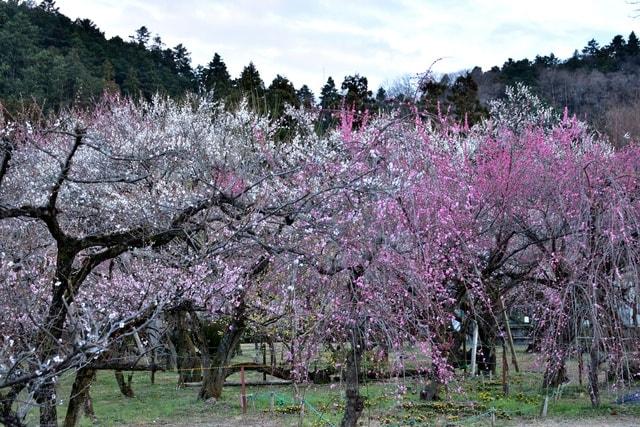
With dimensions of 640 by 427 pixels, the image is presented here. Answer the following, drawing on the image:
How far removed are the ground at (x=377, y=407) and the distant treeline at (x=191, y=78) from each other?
6178 millimetres

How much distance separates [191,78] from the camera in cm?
3219

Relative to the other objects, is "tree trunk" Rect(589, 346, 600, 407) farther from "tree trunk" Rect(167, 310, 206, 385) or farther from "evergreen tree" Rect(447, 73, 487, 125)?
"evergreen tree" Rect(447, 73, 487, 125)

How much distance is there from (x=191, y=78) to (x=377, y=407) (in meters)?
23.7

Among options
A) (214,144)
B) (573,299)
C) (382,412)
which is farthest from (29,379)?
(214,144)

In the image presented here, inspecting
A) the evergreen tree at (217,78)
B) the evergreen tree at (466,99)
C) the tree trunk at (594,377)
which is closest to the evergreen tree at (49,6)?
the evergreen tree at (217,78)

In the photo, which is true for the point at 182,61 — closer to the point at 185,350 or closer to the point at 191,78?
the point at 191,78

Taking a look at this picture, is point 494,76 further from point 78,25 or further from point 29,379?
point 29,379

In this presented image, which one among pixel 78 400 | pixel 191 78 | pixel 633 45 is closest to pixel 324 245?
pixel 78 400

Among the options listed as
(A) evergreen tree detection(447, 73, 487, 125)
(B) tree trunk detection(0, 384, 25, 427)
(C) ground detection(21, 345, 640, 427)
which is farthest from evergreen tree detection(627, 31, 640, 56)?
(B) tree trunk detection(0, 384, 25, 427)

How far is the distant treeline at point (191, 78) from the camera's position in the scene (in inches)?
900

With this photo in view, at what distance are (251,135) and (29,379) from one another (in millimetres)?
13843

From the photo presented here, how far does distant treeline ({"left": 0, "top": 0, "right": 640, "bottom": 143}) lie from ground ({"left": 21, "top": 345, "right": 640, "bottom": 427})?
6178 mm

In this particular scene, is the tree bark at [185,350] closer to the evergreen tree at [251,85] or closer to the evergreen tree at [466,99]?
the evergreen tree at [251,85]

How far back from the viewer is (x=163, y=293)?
280 inches
